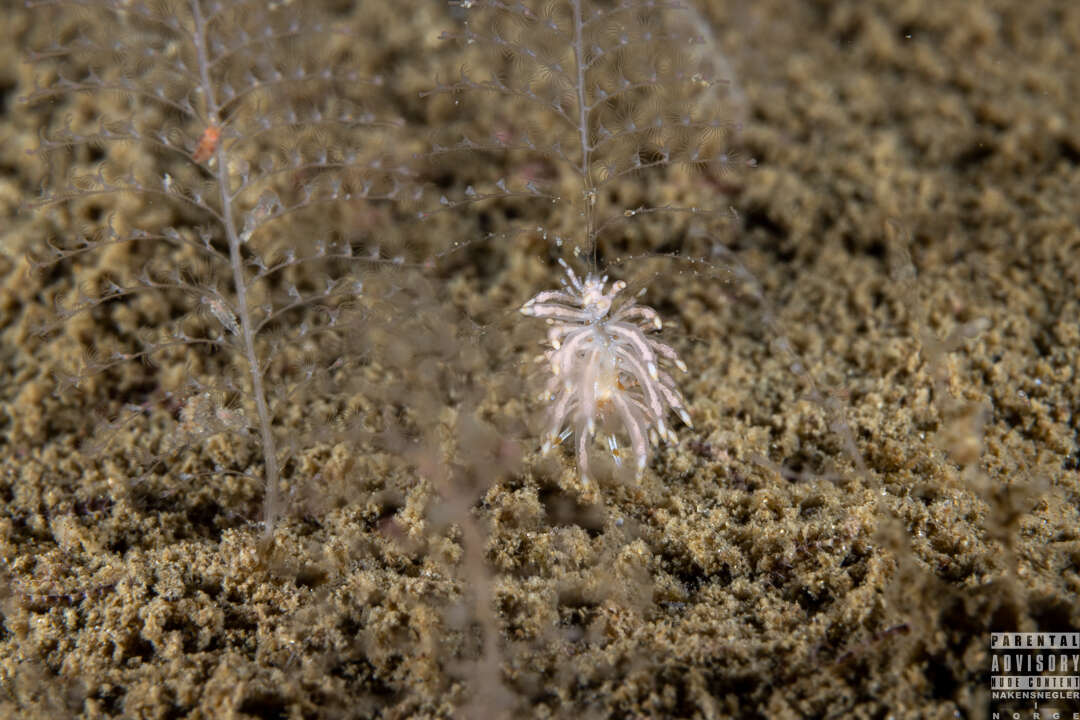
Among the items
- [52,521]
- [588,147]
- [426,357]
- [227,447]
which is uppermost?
[588,147]

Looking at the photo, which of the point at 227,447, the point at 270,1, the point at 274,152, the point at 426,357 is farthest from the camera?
the point at 274,152

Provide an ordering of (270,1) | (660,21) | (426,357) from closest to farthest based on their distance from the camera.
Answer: (270,1) → (426,357) → (660,21)

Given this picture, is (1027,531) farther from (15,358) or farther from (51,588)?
(15,358)

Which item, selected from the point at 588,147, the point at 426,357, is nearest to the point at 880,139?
Answer: the point at 588,147

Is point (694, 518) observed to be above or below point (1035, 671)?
above

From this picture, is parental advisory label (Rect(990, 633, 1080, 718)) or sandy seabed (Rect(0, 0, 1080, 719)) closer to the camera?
parental advisory label (Rect(990, 633, 1080, 718))

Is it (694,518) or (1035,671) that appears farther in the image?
(694,518)

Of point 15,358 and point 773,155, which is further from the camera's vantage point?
point 773,155

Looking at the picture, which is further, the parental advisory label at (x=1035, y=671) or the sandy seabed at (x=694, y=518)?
the sandy seabed at (x=694, y=518)
